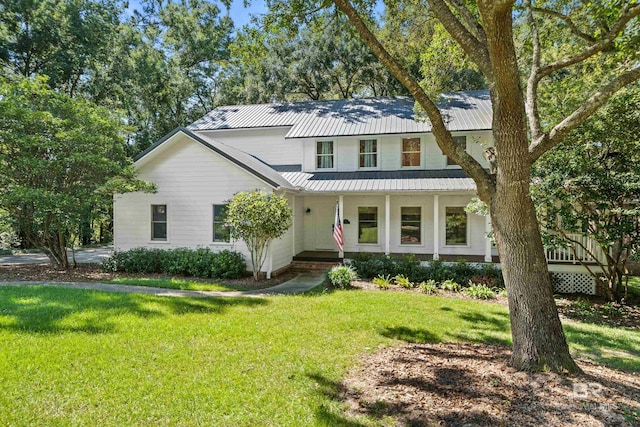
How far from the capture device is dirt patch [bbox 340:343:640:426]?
338 centimetres

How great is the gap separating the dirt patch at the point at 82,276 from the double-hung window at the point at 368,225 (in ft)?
14.6

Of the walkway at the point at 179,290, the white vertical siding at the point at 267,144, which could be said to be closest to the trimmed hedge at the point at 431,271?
the walkway at the point at 179,290

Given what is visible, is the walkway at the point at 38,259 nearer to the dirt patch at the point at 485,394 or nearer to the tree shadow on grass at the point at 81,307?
the tree shadow on grass at the point at 81,307

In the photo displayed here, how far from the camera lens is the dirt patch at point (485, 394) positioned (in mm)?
3385

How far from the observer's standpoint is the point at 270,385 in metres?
4.21

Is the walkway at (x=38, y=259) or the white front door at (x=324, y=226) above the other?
the white front door at (x=324, y=226)

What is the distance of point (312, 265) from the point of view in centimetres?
1411

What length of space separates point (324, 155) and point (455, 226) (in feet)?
21.0

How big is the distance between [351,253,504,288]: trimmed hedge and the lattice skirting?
208cm

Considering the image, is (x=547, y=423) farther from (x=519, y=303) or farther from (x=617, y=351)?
(x=617, y=351)

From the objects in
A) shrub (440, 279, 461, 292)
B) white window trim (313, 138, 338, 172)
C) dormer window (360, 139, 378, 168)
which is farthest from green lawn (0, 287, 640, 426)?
white window trim (313, 138, 338, 172)

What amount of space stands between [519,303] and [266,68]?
980 inches

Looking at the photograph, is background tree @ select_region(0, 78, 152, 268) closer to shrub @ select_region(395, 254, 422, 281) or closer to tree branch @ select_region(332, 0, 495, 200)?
shrub @ select_region(395, 254, 422, 281)

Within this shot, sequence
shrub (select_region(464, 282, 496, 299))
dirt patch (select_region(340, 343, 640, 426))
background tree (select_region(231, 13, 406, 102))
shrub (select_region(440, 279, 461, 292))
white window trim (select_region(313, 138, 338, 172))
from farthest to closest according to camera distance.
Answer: background tree (select_region(231, 13, 406, 102)), white window trim (select_region(313, 138, 338, 172)), shrub (select_region(440, 279, 461, 292)), shrub (select_region(464, 282, 496, 299)), dirt patch (select_region(340, 343, 640, 426))
